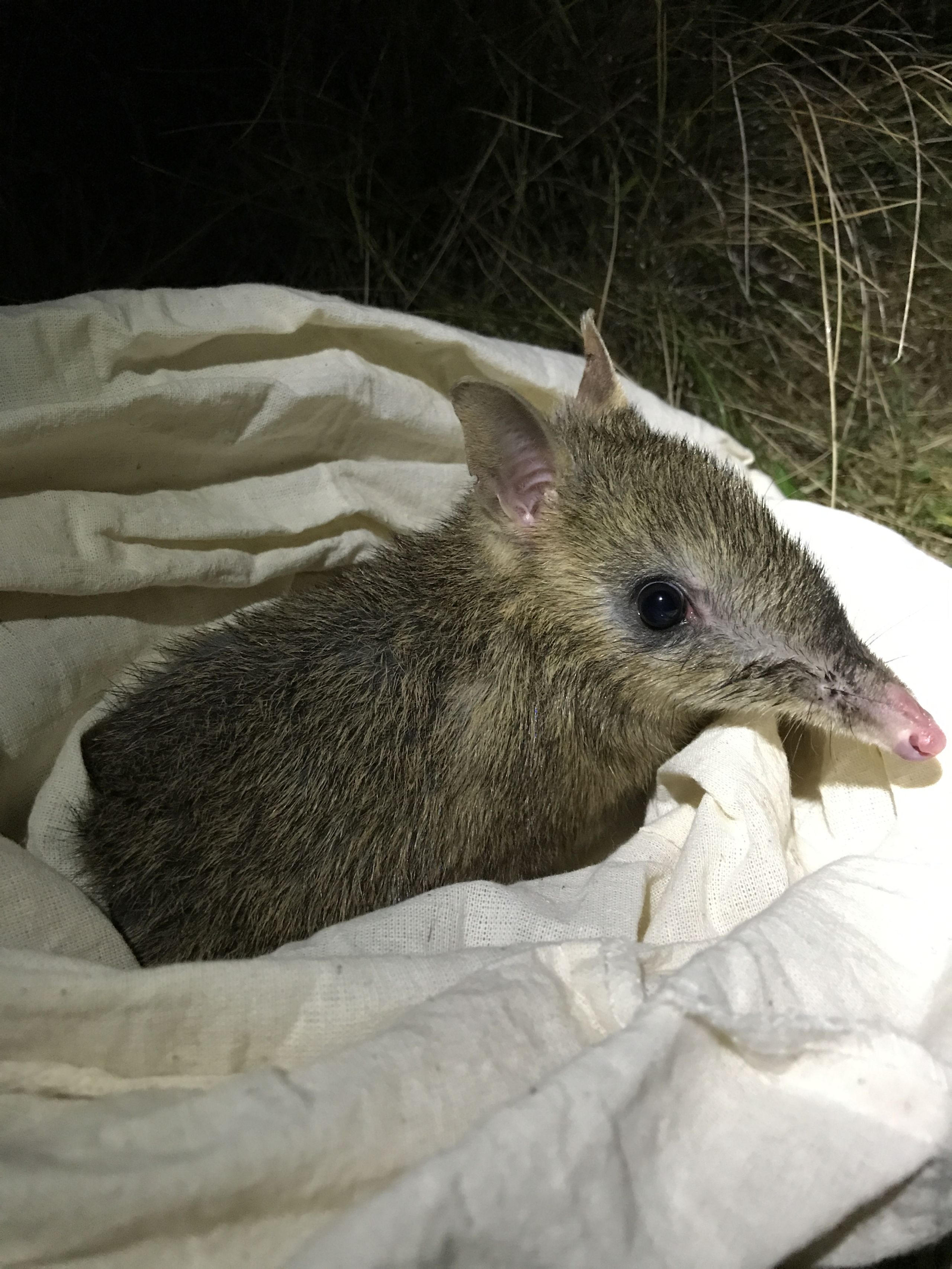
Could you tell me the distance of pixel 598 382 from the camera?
111 inches

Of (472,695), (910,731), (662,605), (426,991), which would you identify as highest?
(662,605)

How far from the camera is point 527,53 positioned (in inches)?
146

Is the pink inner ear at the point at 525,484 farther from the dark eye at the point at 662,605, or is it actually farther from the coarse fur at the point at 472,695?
the dark eye at the point at 662,605

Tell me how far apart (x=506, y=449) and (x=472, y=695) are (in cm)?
62

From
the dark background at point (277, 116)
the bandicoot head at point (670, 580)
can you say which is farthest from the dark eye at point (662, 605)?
the dark background at point (277, 116)

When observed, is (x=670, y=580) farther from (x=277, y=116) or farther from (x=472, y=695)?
(x=277, y=116)

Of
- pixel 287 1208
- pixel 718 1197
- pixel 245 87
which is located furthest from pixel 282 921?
pixel 245 87

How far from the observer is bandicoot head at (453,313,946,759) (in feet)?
7.82

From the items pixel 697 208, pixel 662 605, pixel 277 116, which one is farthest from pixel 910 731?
pixel 277 116

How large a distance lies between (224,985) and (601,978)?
0.74m

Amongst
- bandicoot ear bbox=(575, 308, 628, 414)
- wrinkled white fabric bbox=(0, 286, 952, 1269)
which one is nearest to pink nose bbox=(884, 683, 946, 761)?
wrinkled white fabric bbox=(0, 286, 952, 1269)

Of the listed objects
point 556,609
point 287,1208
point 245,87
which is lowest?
point 287,1208

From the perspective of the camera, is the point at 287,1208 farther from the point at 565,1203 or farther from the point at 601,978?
the point at 601,978

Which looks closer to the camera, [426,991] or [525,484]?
[426,991]
